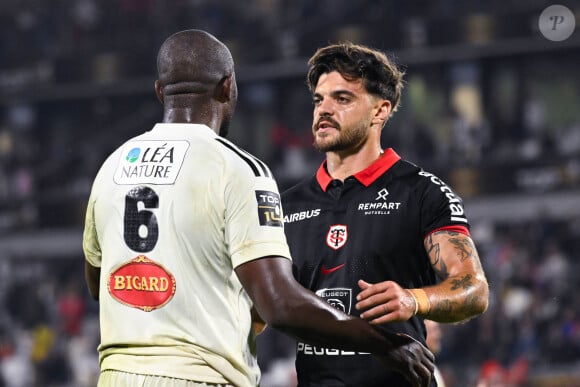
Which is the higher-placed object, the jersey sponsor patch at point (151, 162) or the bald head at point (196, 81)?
the bald head at point (196, 81)

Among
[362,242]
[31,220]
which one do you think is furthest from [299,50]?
[362,242]

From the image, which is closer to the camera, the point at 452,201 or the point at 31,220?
the point at 452,201

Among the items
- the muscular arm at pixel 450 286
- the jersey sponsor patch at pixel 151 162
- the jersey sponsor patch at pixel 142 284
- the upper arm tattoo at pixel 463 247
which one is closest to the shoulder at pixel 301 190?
the muscular arm at pixel 450 286

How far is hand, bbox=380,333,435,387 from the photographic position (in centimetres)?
371

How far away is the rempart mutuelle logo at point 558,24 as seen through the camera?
20.6m

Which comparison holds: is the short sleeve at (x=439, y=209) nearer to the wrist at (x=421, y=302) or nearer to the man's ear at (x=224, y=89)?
the wrist at (x=421, y=302)

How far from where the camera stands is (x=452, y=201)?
4285 millimetres

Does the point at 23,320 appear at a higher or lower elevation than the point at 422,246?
lower

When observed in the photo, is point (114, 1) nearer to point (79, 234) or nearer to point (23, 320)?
point (79, 234)

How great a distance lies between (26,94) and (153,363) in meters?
22.9

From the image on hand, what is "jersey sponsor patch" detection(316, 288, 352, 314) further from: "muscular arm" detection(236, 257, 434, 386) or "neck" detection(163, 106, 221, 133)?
"neck" detection(163, 106, 221, 133)

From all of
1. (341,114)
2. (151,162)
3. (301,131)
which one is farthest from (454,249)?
(301,131)

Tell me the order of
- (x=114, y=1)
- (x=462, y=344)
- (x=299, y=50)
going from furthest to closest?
(x=114, y=1) < (x=299, y=50) < (x=462, y=344)

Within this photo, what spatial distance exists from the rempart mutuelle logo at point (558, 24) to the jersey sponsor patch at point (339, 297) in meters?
17.4
